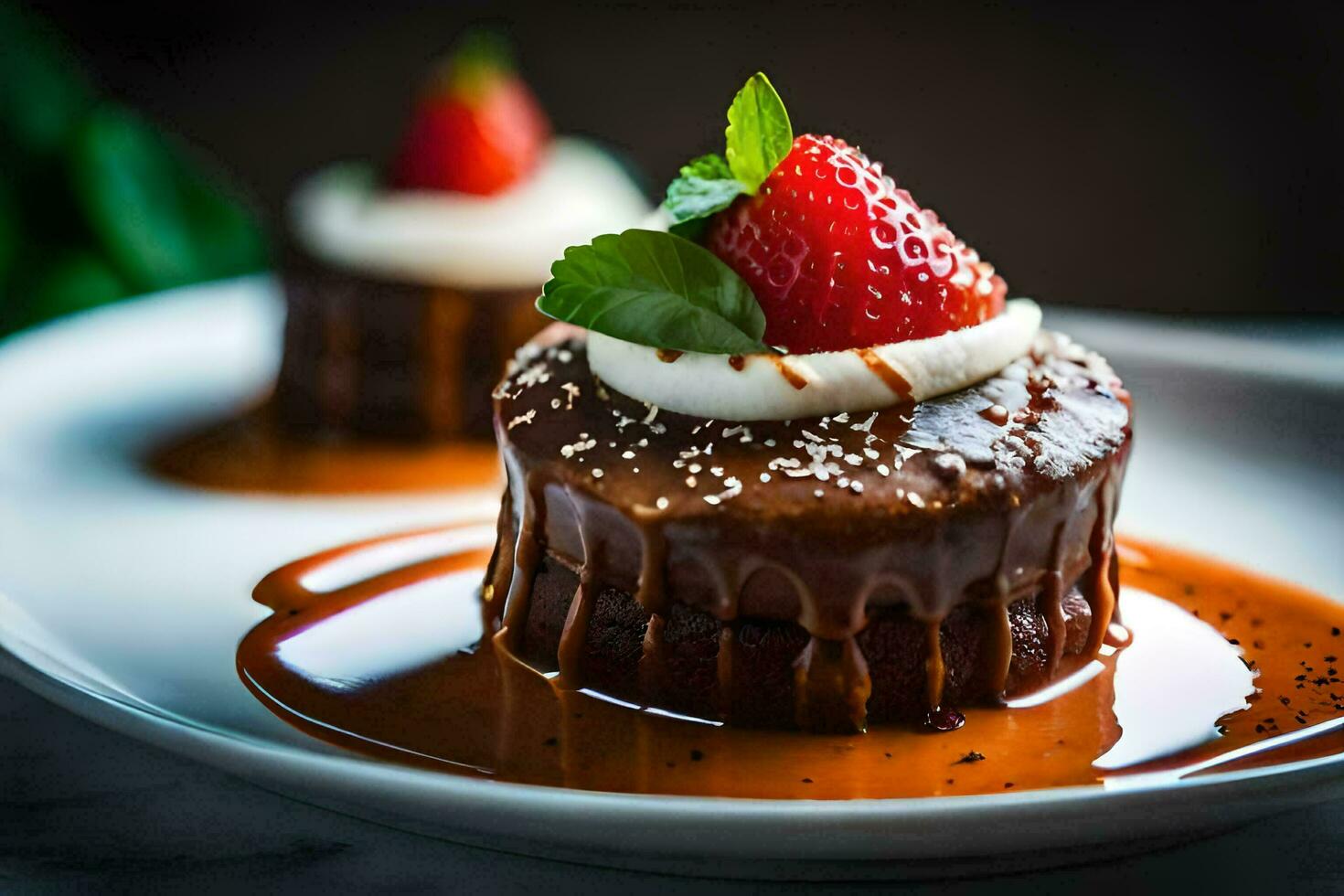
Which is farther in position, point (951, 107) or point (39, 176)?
point (951, 107)

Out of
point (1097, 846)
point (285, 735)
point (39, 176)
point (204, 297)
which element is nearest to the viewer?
point (1097, 846)

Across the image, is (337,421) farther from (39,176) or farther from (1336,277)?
(1336,277)

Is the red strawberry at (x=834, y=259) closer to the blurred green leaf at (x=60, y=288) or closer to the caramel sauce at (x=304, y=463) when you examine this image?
the caramel sauce at (x=304, y=463)

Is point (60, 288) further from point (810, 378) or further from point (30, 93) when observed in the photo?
point (810, 378)

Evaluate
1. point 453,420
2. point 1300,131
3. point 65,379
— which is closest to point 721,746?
point 453,420

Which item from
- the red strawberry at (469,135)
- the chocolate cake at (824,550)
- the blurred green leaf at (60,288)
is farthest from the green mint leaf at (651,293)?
the blurred green leaf at (60,288)
